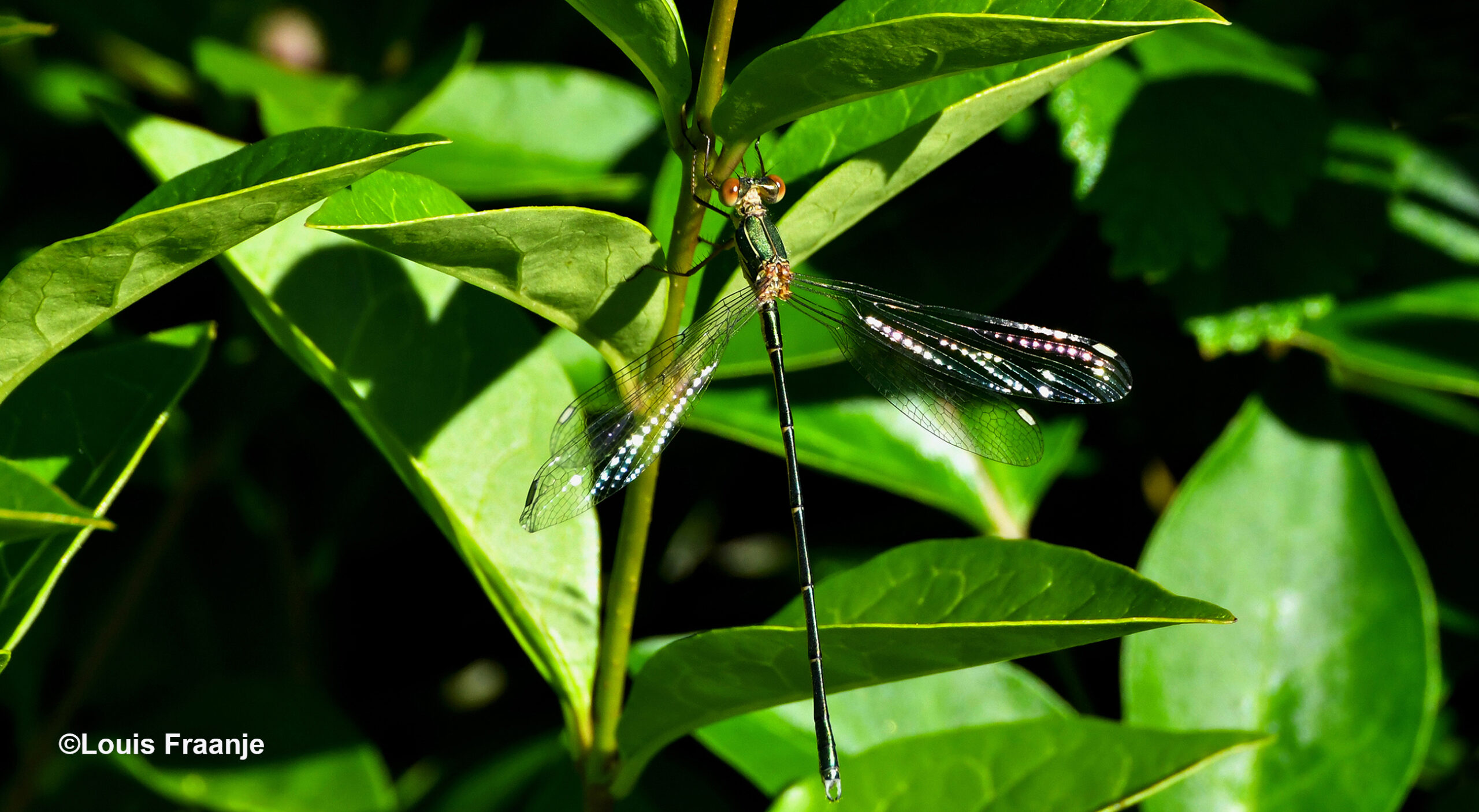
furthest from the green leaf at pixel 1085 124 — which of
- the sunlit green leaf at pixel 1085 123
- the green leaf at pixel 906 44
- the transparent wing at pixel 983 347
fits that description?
the green leaf at pixel 906 44

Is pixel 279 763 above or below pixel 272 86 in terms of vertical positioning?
below

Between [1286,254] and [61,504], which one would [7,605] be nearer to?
[61,504]

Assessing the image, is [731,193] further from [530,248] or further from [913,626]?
[913,626]

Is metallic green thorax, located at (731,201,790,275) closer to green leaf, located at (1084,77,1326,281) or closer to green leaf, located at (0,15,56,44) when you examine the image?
green leaf, located at (1084,77,1326,281)

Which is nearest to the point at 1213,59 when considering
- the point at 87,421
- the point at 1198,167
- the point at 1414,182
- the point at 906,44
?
the point at 1198,167

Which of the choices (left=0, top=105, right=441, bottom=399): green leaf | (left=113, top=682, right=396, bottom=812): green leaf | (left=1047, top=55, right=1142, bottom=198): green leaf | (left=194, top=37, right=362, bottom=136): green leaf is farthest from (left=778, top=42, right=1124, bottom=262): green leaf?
(left=113, top=682, right=396, bottom=812): green leaf
